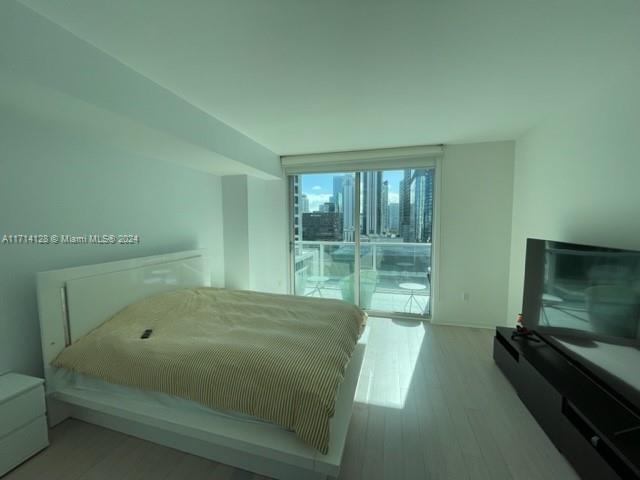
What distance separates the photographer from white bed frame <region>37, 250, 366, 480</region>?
4.40 feet

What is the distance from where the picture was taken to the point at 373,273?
13.4ft

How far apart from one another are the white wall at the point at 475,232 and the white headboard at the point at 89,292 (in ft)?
11.0

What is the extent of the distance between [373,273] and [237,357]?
2.90m

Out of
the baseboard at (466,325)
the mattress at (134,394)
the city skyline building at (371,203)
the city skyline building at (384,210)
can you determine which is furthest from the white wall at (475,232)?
the mattress at (134,394)

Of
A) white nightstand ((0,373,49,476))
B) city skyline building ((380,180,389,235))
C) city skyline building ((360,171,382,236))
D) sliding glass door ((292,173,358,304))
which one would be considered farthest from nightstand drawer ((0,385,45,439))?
city skyline building ((380,180,389,235))

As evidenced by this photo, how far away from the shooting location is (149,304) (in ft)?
7.54

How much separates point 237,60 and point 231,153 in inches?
45.3

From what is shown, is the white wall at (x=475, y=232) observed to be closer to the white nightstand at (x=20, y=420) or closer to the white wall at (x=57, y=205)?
the white wall at (x=57, y=205)

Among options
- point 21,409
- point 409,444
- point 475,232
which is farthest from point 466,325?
point 21,409

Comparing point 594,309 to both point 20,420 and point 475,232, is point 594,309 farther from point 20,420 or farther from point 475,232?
point 20,420

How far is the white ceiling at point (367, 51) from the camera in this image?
1239 mm

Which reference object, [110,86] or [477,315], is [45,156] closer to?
[110,86]

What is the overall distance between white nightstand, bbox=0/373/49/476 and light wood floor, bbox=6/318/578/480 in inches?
3.2

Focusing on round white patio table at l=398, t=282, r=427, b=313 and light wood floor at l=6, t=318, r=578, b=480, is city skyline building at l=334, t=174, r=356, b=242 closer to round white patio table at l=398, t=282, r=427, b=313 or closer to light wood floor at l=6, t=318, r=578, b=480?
round white patio table at l=398, t=282, r=427, b=313
